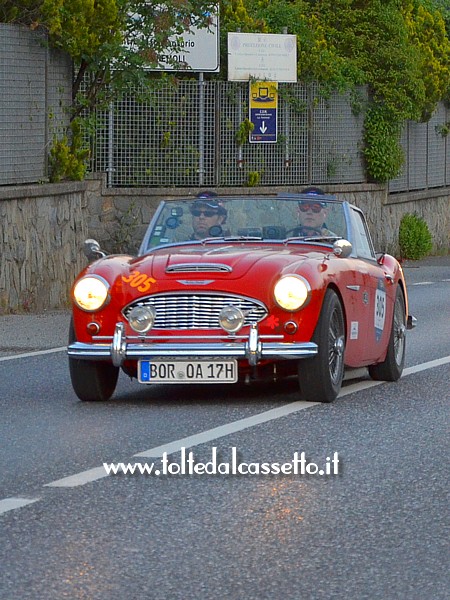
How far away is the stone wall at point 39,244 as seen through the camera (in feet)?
63.1

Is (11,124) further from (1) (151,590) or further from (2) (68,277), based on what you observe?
(1) (151,590)

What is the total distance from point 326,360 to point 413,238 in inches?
949

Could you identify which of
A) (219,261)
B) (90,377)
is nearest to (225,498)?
(219,261)

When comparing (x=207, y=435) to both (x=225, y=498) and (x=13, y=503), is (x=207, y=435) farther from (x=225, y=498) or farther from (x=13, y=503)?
(x=13, y=503)

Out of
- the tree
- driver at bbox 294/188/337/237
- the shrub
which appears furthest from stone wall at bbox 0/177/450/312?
driver at bbox 294/188/337/237

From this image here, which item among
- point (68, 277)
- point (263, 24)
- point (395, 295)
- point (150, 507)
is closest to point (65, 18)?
point (68, 277)

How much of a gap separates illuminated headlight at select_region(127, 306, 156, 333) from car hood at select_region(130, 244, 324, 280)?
8.4 inches

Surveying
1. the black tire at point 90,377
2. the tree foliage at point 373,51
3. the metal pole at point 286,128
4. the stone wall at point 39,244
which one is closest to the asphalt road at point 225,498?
the black tire at point 90,377

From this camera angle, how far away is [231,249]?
10.6 metres

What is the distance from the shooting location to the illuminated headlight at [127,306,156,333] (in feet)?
32.4

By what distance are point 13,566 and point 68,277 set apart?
15.4m

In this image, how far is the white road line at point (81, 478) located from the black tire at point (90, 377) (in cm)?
264

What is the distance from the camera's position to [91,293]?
10.1 metres

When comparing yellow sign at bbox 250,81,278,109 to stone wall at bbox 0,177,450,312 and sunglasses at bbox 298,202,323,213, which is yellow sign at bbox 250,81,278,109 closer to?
stone wall at bbox 0,177,450,312
